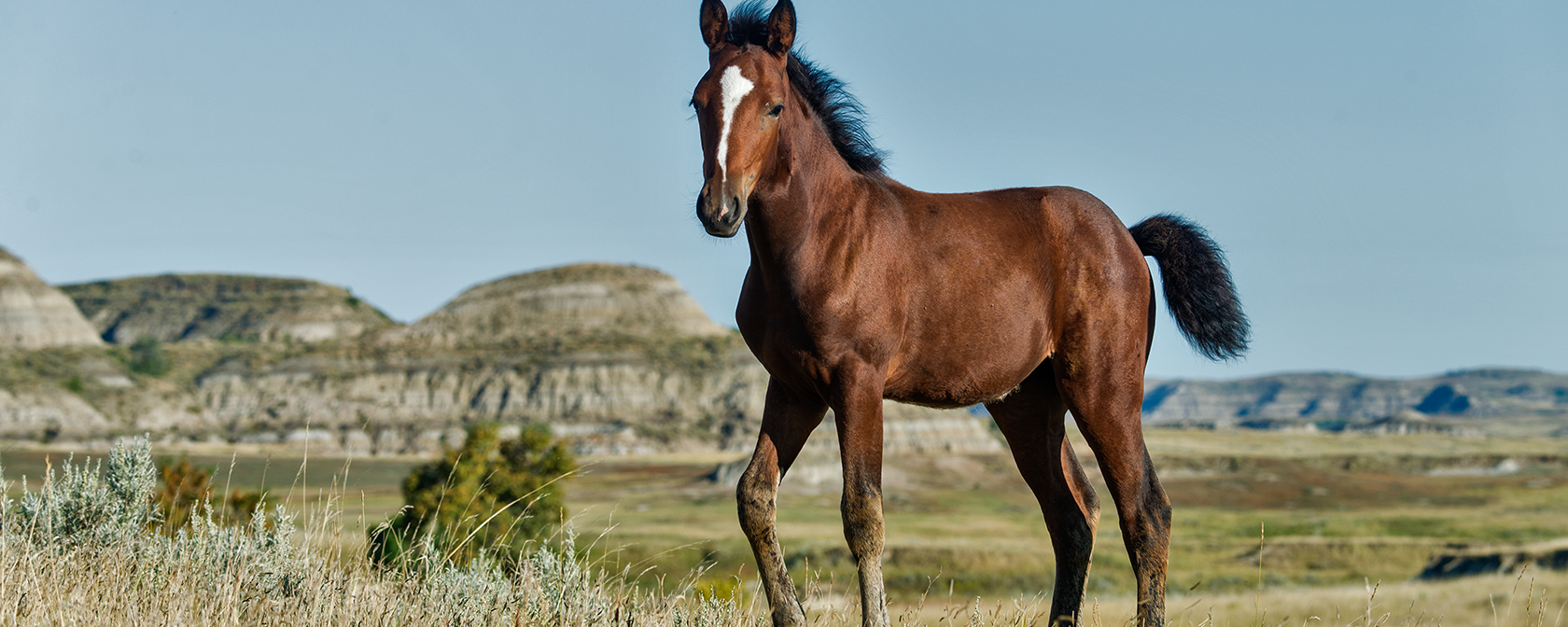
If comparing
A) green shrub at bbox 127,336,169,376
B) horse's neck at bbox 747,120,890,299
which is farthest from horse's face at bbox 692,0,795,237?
green shrub at bbox 127,336,169,376

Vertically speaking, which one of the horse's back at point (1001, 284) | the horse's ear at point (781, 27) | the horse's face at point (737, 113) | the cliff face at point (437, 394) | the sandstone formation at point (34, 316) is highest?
the sandstone formation at point (34, 316)

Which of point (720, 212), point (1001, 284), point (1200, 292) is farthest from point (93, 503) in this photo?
point (1200, 292)

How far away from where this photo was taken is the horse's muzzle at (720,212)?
4.36 metres

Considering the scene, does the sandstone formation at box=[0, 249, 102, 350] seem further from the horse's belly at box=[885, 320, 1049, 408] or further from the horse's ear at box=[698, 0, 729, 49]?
the horse's belly at box=[885, 320, 1049, 408]

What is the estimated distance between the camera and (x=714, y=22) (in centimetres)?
523

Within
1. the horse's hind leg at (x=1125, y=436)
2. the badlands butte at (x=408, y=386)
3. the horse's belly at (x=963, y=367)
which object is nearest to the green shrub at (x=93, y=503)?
the horse's belly at (x=963, y=367)

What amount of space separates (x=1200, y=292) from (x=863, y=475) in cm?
312

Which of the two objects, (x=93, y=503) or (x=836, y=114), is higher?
(x=836, y=114)

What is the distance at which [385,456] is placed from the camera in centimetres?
10756

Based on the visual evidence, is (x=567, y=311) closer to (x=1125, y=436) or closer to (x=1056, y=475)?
(x=1056, y=475)

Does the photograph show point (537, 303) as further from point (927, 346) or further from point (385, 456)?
point (927, 346)

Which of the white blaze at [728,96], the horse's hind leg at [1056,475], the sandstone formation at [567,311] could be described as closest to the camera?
the white blaze at [728,96]

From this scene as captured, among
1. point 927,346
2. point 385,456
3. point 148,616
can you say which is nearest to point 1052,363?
point 927,346

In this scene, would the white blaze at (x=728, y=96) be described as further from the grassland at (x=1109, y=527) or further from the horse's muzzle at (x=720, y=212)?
the grassland at (x=1109, y=527)
